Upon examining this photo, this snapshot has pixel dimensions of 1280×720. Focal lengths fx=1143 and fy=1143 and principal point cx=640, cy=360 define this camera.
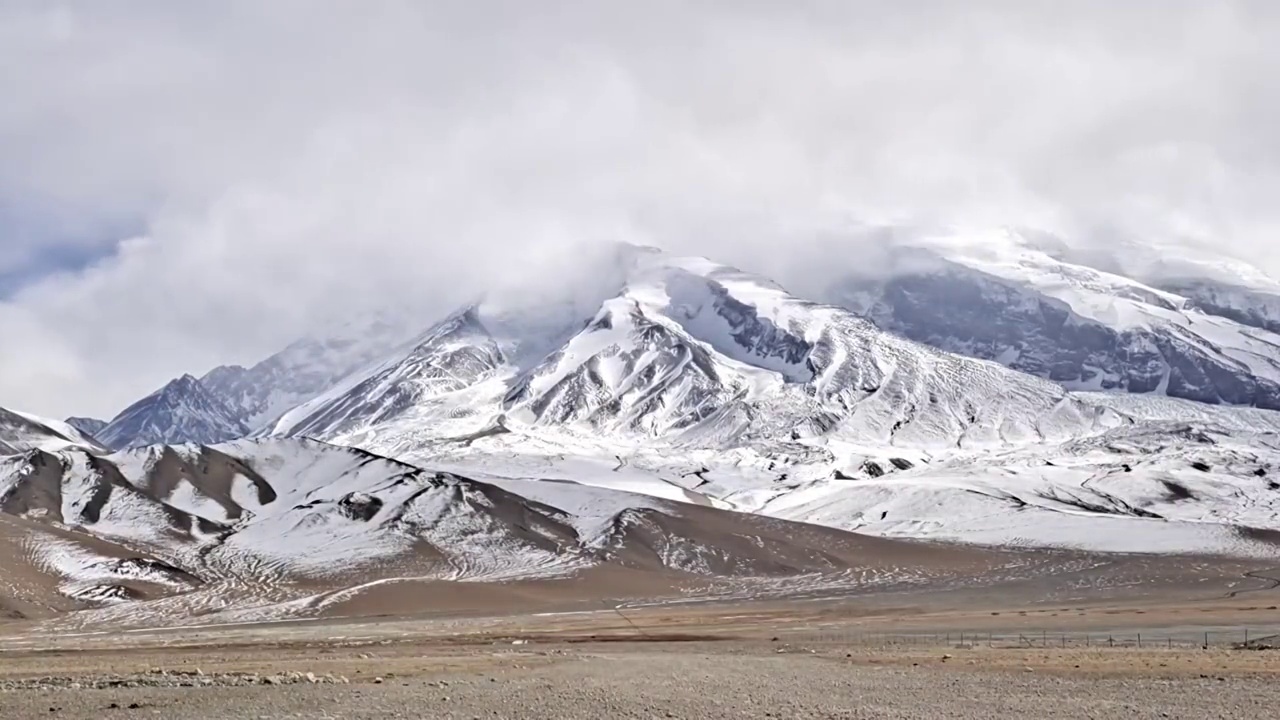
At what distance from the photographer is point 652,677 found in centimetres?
4394

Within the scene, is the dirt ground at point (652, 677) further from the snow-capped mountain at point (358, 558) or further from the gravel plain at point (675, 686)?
the snow-capped mountain at point (358, 558)

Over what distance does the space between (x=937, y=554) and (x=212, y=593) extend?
113m

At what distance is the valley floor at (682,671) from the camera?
3297 cm

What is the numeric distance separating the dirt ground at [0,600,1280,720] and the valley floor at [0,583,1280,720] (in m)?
0.11

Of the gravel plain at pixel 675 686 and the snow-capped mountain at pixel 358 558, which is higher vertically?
the gravel plain at pixel 675 686

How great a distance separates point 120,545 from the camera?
163375mm

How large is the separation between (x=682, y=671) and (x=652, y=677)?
3278mm

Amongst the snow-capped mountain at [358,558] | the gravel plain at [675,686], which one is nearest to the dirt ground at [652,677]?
the gravel plain at [675,686]

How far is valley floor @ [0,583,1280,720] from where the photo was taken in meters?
33.0

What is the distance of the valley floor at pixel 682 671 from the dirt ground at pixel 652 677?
0.11 meters

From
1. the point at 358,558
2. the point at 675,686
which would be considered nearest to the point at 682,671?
the point at 675,686

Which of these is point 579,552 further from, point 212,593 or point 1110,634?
point 1110,634

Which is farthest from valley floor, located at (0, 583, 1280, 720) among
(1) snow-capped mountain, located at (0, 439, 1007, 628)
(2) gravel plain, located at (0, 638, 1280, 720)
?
(1) snow-capped mountain, located at (0, 439, 1007, 628)

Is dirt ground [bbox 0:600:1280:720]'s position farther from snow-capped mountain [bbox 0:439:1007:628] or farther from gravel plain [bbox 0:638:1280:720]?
snow-capped mountain [bbox 0:439:1007:628]
